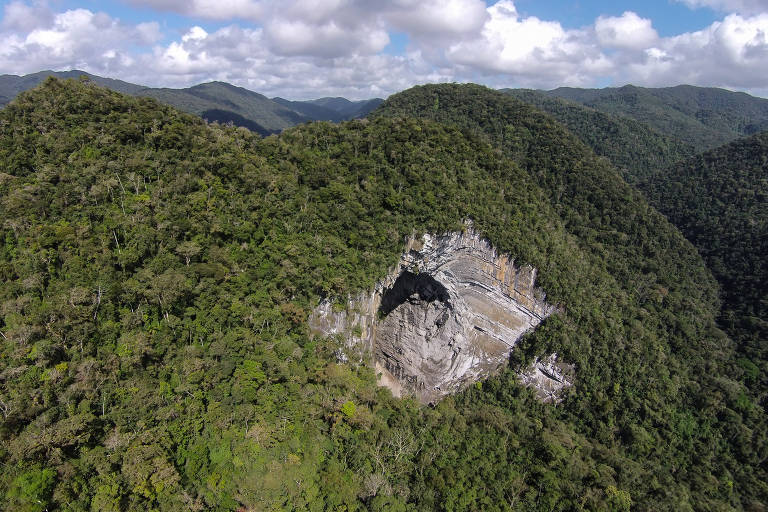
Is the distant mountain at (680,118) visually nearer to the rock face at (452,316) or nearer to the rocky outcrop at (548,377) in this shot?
the rocky outcrop at (548,377)

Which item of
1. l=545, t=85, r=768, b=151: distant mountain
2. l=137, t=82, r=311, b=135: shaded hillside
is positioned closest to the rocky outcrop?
l=137, t=82, r=311, b=135: shaded hillside

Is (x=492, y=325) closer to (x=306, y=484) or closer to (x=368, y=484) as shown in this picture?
(x=368, y=484)

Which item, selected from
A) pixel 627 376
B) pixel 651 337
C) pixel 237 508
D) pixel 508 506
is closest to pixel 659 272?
pixel 651 337

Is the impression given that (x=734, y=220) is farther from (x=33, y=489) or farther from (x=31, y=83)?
(x=31, y=83)

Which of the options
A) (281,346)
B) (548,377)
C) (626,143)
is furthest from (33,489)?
(626,143)

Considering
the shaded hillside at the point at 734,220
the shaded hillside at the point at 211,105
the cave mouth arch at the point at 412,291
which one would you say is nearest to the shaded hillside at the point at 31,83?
the shaded hillside at the point at 211,105

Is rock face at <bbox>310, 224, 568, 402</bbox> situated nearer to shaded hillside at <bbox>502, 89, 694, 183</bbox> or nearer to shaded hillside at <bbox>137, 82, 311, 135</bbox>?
shaded hillside at <bbox>502, 89, 694, 183</bbox>
